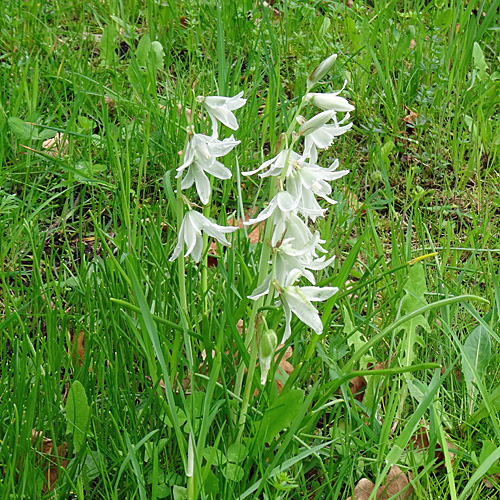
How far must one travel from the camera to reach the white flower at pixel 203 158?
1456 millimetres

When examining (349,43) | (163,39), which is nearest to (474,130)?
(349,43)

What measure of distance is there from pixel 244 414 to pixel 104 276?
674mm

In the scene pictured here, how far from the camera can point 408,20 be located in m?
3.89

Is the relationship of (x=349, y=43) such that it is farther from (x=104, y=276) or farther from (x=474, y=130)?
(x=104, y=276)

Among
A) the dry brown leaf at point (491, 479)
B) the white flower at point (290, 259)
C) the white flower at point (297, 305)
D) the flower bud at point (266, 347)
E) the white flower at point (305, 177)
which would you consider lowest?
the dry brown leaf at point (491, 479)

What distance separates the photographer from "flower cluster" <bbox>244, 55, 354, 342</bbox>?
134cm

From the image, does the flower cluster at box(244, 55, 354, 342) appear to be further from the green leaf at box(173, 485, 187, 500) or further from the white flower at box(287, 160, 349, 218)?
the green leaf at box(173, 485, 187, 500)

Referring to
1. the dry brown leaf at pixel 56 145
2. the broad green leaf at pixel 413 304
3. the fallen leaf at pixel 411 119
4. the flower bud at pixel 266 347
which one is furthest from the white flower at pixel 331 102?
the fallen leaf at pixel 411 119

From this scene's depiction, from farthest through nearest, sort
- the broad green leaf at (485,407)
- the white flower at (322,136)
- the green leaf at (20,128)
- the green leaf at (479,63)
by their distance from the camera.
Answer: the green leaf at (479,63)
the green leaf at (20,128)
the broad green leaf at (485,407)
the white flower at (322,136)

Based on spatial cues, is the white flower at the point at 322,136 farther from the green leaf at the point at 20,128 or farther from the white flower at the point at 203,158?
the green leaf at the point at 20,128

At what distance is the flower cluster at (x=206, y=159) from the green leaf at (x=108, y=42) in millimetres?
2116

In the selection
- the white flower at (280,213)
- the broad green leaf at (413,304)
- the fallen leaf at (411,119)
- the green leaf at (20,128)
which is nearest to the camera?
the white flower at (280,213)

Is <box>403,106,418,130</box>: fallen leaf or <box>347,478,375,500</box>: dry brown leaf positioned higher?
<box>403,106,418,130</box>: fallen leaf

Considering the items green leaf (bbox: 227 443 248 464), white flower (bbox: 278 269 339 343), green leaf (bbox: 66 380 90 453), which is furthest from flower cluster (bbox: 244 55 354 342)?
green leaf (bbox: 66 380 90 453)
